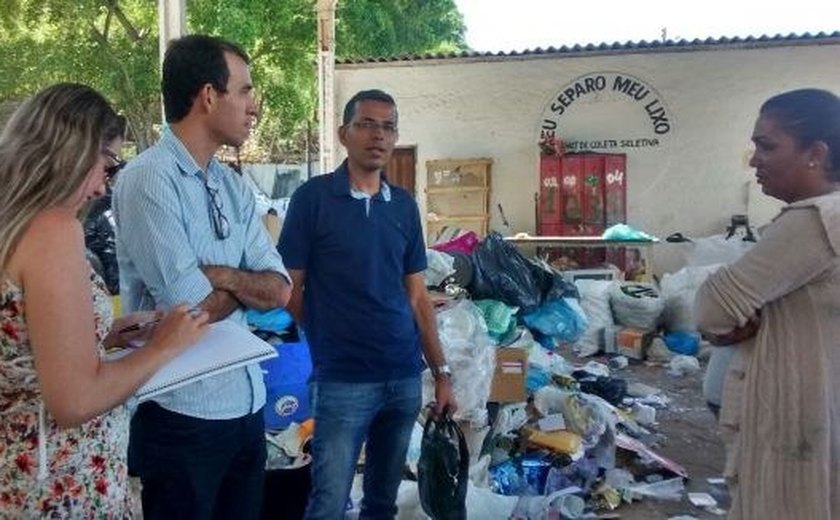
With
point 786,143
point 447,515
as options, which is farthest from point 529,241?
point 786,143

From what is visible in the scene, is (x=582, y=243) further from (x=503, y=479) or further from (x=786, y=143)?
(x=786, y=143)

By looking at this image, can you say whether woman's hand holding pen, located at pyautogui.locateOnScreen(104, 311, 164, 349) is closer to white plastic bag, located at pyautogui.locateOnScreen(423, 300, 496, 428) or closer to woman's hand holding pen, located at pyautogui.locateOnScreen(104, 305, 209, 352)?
woman's hand holding pen, located at pyautogui.locateOnScreen(104, 305, 209, 352)

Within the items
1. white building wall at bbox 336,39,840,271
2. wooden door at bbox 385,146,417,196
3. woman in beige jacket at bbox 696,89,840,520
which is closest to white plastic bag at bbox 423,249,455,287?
woman in beige jacket at bbox 696,89,840,520

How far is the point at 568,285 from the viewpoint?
5266 millimetres

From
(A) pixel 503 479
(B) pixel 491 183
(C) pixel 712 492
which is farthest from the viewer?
(B) pixel 491 183

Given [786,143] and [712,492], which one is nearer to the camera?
[786,143]

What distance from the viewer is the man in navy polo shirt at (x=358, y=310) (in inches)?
107

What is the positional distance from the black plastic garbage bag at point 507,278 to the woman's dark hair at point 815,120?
2837mm

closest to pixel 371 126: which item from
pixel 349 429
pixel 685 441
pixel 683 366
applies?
pixel 349 429

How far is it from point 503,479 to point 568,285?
159 cm

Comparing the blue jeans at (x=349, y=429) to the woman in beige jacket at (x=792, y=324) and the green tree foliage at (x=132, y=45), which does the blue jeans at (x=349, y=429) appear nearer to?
the woman in beige jacket at (x=792, y=324)

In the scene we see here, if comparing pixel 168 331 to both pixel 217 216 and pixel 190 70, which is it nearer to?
pixel 217 216

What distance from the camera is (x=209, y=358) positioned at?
1.76 meters

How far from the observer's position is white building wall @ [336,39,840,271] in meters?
11.5
